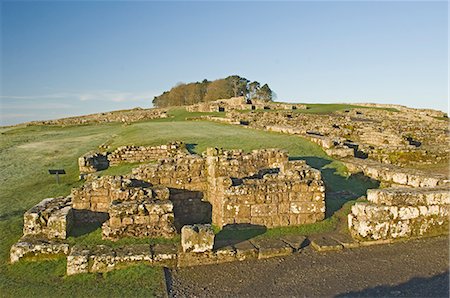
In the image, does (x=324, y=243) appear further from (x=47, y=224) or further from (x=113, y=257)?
(x=47, y=224)

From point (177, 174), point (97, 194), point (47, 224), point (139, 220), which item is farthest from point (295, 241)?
point (47, 224)

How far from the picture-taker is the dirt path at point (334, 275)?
6.45 meters

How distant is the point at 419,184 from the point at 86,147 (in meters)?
21.5

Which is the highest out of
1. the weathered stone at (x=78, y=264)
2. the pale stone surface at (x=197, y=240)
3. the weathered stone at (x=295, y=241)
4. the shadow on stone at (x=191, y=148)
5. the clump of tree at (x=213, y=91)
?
the clump of tree at (x=213, y=91)

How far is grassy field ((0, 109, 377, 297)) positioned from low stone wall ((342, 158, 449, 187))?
1.50 feet

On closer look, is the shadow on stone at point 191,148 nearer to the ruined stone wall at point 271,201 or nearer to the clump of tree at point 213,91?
the ruined stone wall at point 271,201

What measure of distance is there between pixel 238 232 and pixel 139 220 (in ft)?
8.32

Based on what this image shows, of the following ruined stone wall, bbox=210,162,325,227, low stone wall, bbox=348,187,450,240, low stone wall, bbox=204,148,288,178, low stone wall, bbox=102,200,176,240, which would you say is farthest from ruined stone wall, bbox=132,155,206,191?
low stone wall, bbox=348,187,450,240

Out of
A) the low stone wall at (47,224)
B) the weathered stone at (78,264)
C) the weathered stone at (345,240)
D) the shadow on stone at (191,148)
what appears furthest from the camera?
the shadow on stone at (191,148)

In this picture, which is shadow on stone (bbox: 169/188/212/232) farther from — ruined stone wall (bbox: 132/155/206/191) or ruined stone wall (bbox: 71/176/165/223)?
ruined stone wall (bbox: 71/176/165/223)

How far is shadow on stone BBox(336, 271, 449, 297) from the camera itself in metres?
6.09

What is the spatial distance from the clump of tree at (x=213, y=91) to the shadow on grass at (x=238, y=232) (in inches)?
2853

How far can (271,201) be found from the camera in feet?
32.1

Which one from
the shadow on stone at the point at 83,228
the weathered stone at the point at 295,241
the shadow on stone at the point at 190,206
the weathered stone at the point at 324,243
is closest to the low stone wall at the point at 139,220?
the shadow on stone at the point at 83,228
